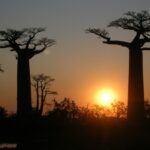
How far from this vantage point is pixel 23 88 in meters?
30.7

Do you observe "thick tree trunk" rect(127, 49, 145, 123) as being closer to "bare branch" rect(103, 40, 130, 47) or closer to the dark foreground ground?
"bare branch" rect(103, 40, 130, 47)

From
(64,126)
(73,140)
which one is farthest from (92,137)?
(64,126)

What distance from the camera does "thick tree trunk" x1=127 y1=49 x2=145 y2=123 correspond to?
2678 centimetres

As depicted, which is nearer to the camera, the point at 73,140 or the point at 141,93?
the point at 73,140

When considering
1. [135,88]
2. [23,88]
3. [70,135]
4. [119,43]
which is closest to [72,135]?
[70,135]

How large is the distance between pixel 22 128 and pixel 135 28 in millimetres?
6385

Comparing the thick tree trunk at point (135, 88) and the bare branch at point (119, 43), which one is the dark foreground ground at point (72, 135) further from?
the bare branch at point (119, 43)

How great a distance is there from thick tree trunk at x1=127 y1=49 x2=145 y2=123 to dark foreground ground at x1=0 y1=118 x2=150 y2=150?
0.51 m

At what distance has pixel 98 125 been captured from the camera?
87.0ft

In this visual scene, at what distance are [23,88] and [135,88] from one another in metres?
6.26

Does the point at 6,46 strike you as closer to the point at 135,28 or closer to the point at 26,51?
the point at 26,51

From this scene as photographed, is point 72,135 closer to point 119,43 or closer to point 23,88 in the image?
point 119,43

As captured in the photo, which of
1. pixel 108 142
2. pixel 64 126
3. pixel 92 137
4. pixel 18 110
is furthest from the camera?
pixel 18 110

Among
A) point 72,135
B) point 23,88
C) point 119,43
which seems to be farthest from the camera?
point 23,88
